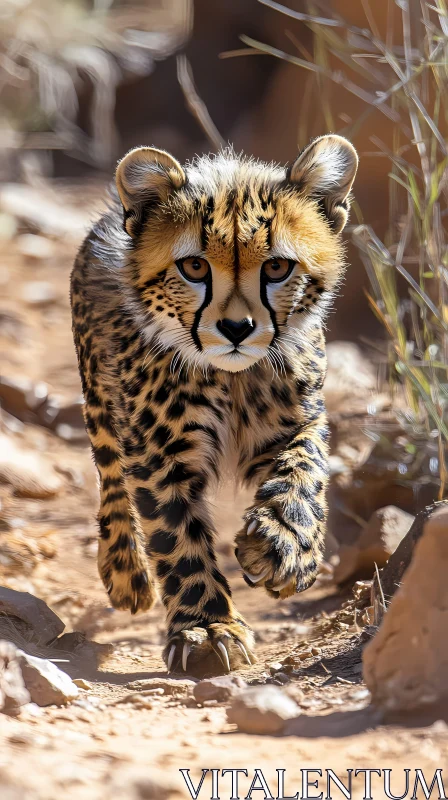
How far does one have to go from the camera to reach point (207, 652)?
352 centimetres

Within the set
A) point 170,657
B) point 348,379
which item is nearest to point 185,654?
point 170,657

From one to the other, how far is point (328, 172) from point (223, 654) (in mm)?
1770

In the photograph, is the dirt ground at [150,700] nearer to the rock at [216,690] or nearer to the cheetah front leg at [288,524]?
the rock at [216,690]

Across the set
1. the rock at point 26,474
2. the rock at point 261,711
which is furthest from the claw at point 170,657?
the rock at point 26,474

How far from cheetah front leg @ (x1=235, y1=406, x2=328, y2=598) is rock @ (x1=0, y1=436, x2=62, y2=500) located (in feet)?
8.02

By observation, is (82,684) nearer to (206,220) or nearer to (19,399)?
(206,220)

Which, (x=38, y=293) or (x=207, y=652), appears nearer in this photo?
(x=207, y=652)

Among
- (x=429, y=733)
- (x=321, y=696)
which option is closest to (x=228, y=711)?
(x=321, y=696)

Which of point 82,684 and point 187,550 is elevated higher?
point 187,550

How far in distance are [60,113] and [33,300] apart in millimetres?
3853

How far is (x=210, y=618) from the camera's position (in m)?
3.66

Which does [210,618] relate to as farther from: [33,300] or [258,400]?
[33,300]

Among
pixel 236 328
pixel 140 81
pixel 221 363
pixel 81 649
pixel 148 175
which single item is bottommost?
pixel 81 649

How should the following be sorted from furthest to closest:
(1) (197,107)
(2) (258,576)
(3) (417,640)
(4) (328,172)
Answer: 1. (1) (197,107)
2. (4) (328,172)
3. (2) (258,576)
4. (3) (417,640)
